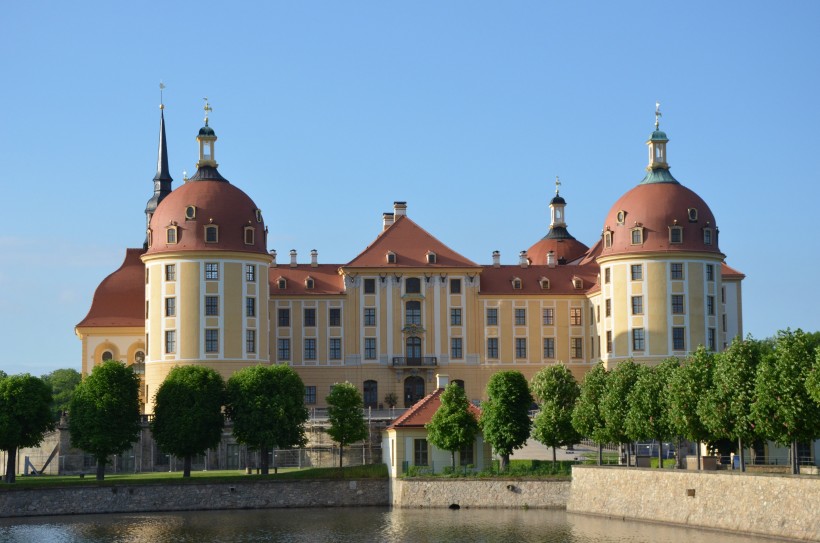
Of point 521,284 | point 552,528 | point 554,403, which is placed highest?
point 521,284

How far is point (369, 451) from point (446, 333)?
19535mm

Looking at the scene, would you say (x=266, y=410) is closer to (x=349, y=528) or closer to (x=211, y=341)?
(x=349, y=528)

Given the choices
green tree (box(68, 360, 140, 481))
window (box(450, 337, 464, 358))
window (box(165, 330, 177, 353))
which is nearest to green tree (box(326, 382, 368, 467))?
green tree (box(68, 360, 140, 481))

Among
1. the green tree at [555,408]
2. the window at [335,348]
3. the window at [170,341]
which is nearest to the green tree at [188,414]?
the window at [170,341]

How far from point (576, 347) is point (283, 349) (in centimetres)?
1921

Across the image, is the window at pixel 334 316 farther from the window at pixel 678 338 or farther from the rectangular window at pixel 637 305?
the window at pixel 678 338

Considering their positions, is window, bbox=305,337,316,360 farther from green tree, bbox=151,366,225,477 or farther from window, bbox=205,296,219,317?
green tree, bbox=151,366,225,477

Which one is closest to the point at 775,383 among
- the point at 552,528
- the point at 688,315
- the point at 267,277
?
the point at 552,528

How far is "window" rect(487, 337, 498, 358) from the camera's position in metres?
97.0

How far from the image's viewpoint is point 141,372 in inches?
3728

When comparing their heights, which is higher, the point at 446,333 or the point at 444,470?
the point at 446,333

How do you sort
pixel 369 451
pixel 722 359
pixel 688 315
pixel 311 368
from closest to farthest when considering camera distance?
pixel 722 359, pixel 369 451, pixel 688 315, pixel 311 368

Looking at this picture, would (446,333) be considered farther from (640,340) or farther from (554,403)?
(554,403)

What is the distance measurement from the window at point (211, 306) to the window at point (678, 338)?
27.7 metres
